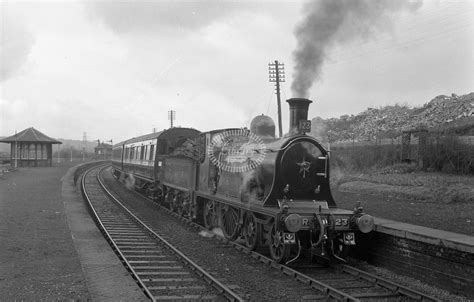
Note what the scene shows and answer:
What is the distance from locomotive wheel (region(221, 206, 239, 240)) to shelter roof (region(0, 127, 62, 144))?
33.2 m

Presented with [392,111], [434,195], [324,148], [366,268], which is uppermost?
[392,111]

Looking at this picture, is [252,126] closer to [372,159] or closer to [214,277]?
[214,277]

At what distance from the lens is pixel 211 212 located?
12.4 meters

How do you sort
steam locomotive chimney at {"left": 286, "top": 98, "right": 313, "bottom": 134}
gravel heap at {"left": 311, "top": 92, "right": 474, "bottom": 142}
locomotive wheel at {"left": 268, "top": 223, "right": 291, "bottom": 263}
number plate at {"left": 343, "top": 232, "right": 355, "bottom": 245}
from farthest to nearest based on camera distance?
gravel heap at {"left": 311, "top": 92, "right": 474, "bottom": 142}
steam locomotive chimney at {"left": 286, "top": 98, "right": 313, "bottom": 134}
number plate at {"left": 343, "top": 232, "right": 355, "bottom": 245}
locomotive wheel at {"left": 268, "top": 223, "right": 291, "bottom": 263}

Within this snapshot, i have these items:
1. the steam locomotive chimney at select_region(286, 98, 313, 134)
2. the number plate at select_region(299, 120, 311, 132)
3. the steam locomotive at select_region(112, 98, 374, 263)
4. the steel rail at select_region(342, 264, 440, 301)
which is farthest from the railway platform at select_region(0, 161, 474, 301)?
the steam locomotive chimney at select_region(286, 98, 313, 134)

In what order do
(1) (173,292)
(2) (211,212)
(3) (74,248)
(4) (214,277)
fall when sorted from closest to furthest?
(1) (173,292) < (4) (214,277) < (3) (74,248) < (2) (211,212)

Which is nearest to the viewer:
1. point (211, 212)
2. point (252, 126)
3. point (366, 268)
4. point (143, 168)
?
point (366, 268)

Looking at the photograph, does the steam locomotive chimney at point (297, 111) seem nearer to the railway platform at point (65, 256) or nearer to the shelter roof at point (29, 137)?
the railway platform at point (65, 256)

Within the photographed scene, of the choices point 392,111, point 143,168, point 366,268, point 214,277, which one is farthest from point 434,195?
point 392,111

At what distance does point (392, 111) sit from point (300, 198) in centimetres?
2934

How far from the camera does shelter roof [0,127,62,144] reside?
3894 centimetres

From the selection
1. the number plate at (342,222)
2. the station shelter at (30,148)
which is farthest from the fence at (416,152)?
the station shelter at (30,148)

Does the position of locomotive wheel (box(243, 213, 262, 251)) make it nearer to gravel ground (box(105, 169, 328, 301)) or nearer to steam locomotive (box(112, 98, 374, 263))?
steam locomotive (box(112, 98, 374, 263))

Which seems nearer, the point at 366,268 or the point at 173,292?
the point at 173,292
